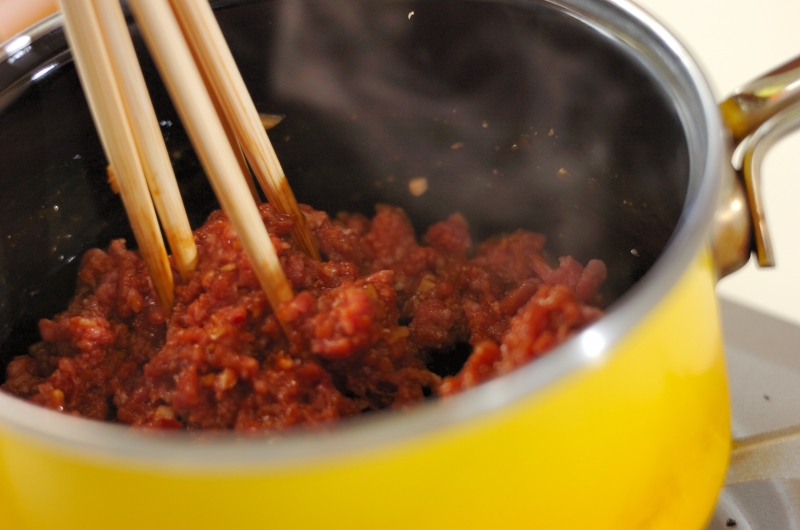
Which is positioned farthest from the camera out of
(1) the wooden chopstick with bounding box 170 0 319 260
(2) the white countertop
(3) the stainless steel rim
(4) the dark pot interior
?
(2) the white countertop

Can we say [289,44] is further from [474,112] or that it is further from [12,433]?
[12,433]

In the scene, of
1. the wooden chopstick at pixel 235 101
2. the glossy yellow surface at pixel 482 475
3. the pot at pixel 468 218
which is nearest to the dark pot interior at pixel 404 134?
the pot at pixel 468 218

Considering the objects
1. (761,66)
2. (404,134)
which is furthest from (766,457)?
(761,66)

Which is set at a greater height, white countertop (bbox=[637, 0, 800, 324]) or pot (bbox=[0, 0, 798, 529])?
pot (bbox=[0, 0, 798, 529])

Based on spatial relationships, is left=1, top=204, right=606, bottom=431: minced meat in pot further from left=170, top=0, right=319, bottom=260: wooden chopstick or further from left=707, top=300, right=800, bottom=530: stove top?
left=707, top=300, right=800, bottom=530: stove top

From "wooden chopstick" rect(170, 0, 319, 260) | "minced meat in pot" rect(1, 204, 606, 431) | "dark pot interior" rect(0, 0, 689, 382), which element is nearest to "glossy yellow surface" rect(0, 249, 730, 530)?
"minced meat in pot" rect(1, 204, 606, 431)

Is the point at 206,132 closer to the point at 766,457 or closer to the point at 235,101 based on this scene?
the point at 235,101
